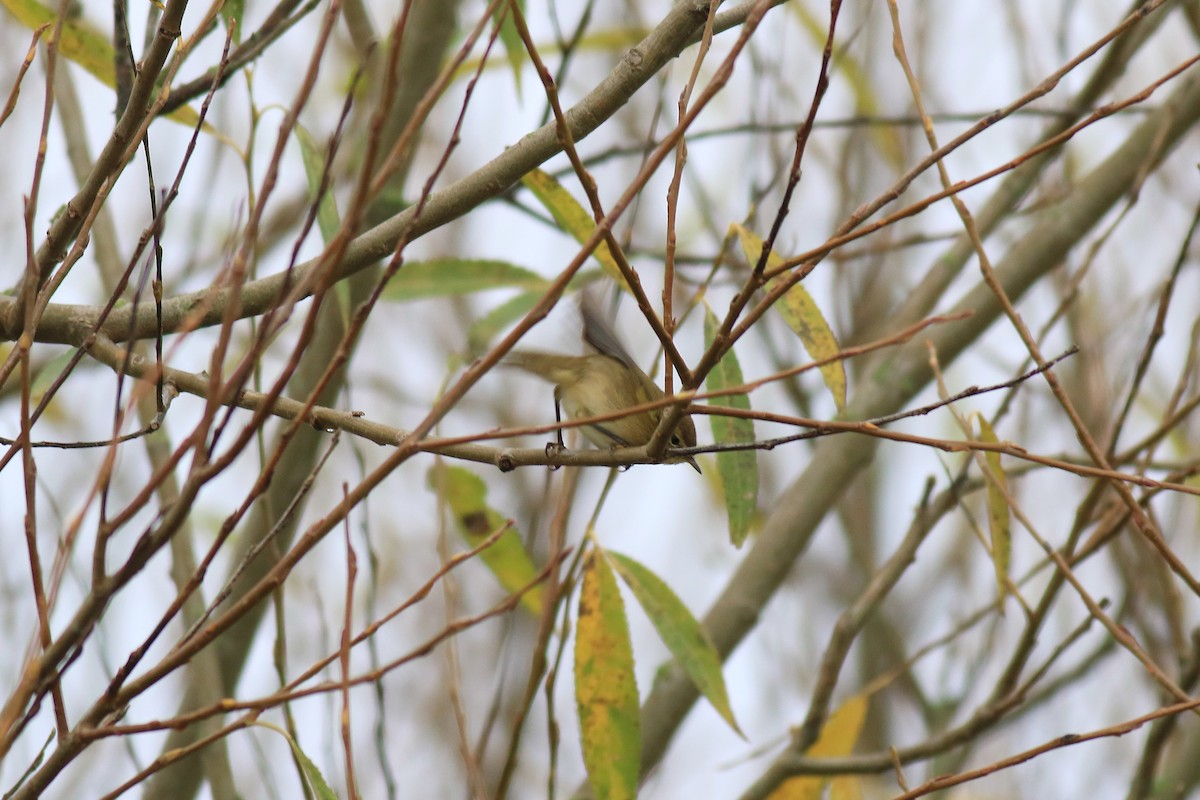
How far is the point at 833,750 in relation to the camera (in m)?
2.45

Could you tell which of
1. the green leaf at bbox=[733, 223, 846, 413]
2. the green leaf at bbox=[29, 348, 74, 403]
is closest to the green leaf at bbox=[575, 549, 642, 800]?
the green leaf at bbox=[733, 223, 846, 413]

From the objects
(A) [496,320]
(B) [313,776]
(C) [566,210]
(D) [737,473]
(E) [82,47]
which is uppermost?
(E) [82,47]

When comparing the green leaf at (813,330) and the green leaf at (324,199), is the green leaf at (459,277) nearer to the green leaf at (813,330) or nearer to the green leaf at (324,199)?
the green leaf at (324,199)

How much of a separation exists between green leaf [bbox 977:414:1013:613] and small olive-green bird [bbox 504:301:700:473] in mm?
565

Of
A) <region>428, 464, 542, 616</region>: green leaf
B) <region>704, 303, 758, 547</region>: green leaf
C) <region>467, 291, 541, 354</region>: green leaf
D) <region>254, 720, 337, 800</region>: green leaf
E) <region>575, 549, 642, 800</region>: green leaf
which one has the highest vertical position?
<region>467, 291, 541, 354</region>: green leaf

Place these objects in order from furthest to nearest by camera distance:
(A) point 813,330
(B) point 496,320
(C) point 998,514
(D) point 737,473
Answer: (B) point 496,320, (C) point 998,514, (D) point 737,473, (A) point 813,330

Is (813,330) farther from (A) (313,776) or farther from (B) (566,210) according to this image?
(A) (313,776)

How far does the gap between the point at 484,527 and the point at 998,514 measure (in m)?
1.01

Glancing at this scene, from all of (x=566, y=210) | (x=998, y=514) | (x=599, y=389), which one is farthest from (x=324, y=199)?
(x=998, y=514)

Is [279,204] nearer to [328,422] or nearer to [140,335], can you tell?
[140,335]

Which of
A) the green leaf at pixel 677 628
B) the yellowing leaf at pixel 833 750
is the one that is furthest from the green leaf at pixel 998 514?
the yellowing leaf at pixel 833 750

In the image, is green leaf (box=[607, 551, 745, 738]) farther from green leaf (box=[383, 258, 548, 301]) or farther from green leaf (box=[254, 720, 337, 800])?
green leaf (box=[254, 720, 337, 800])

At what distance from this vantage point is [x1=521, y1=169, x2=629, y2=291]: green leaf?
186cm

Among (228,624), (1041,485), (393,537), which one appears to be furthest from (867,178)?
(228,624)
